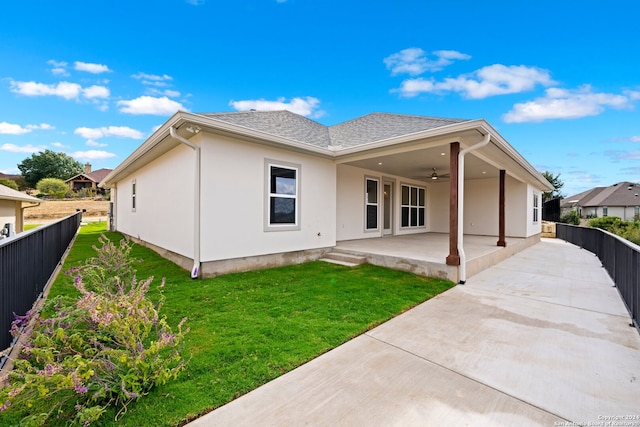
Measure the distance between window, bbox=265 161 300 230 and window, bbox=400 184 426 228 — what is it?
Result: 6.32 meters

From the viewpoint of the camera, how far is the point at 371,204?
10219mm

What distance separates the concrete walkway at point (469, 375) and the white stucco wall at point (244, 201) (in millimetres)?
3597

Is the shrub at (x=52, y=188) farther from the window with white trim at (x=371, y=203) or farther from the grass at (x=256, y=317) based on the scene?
the window with white trim at (x=371, y=203)

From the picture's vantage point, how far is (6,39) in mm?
9062

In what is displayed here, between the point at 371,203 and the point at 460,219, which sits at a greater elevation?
the point at 371,203

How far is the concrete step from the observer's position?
6.99 metres

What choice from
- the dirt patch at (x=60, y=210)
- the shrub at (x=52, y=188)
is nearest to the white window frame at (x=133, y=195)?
the dirt patch at (x=60, y=210)

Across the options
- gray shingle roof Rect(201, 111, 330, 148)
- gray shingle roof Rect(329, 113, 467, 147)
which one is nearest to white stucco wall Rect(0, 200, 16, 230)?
gray shingle roof Rect(201, 111, 330, 148)

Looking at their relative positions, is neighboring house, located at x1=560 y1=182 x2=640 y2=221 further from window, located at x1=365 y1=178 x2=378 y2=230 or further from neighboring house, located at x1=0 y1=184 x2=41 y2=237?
neighboring house, located at x1=0 y1=184 x2=41 y2=237

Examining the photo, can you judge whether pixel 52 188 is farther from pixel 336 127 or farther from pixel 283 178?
pixel 283 178

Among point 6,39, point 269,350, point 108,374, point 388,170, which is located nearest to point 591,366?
point 269,350

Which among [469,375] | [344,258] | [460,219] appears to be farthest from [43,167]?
[469,375]

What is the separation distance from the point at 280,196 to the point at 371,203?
15.1 ft

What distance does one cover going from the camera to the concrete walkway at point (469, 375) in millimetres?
1921
